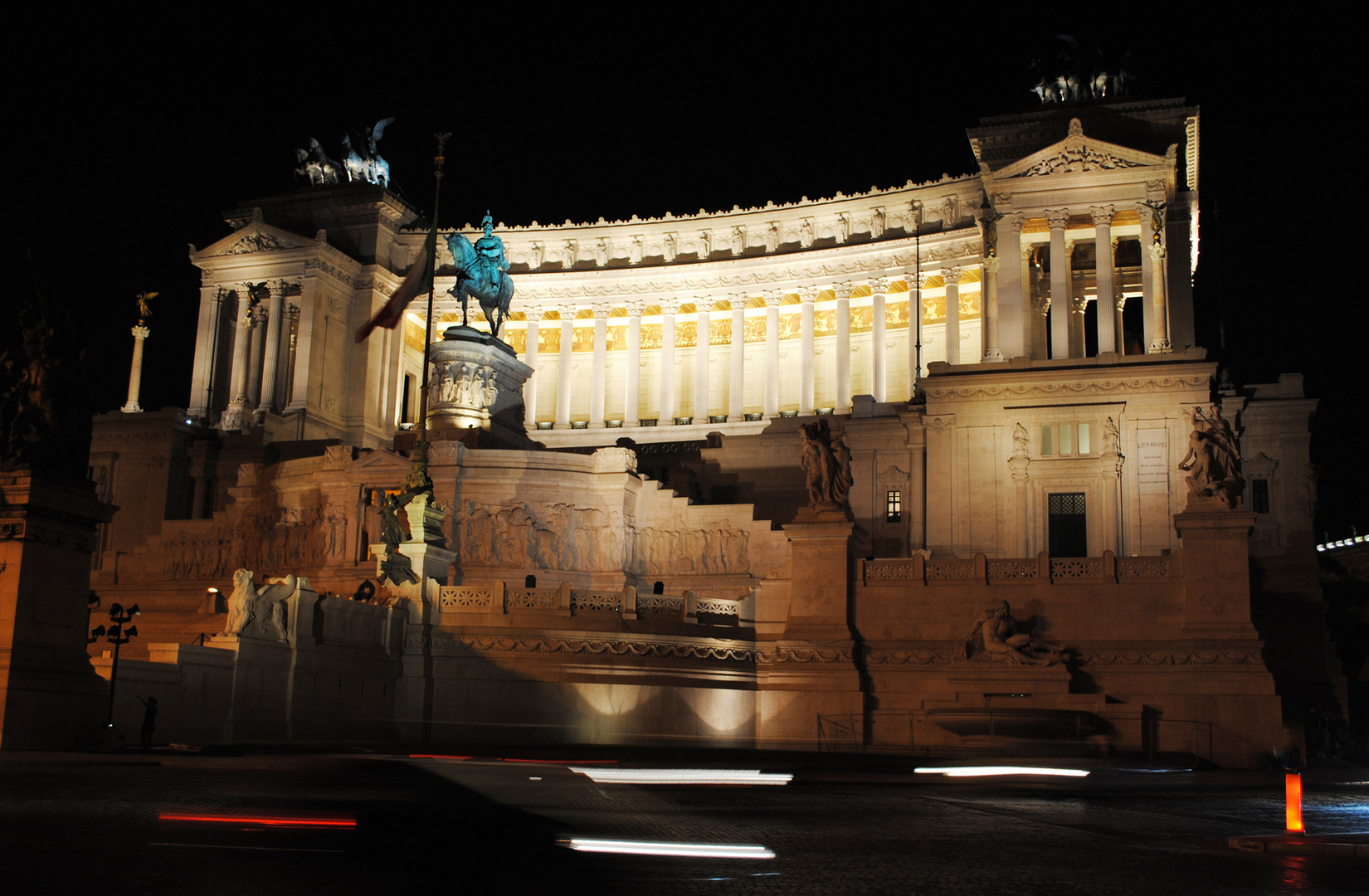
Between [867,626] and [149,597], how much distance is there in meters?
28.4

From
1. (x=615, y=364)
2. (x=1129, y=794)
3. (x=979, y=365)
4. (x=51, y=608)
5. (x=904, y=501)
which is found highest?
(x=615, y=364)

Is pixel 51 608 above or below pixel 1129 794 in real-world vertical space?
above

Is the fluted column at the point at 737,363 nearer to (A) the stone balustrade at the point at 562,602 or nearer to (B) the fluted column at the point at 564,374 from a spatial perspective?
(B) the fluted column at the point at 564,374

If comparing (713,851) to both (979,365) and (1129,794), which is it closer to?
(1129,794)

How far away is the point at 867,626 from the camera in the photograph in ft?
119

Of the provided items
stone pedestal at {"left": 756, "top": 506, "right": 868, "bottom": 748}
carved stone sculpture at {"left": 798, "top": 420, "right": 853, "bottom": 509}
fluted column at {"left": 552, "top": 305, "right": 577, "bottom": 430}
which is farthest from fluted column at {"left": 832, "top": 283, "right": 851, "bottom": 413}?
stone pedestal at {"left": 756, "top": 506, "right": 868, "bottom": 748}

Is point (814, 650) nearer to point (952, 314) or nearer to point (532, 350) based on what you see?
point (952, 314)

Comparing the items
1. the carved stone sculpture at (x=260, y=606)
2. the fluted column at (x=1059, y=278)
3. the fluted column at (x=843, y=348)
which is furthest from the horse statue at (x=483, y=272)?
the carved stone sculpture at (x=260, y=606)

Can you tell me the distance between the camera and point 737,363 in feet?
262

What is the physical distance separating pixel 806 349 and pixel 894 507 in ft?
84.5

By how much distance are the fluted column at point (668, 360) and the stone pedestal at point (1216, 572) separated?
156 feet

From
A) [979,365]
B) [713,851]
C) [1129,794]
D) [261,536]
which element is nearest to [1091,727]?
[1129,794]

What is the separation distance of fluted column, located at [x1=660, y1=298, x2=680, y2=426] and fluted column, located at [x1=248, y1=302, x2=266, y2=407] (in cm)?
2382

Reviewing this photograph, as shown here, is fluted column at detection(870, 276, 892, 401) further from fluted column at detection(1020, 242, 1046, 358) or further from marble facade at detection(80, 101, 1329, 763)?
fluted column at detection(1020, 242, 1046, 358)
